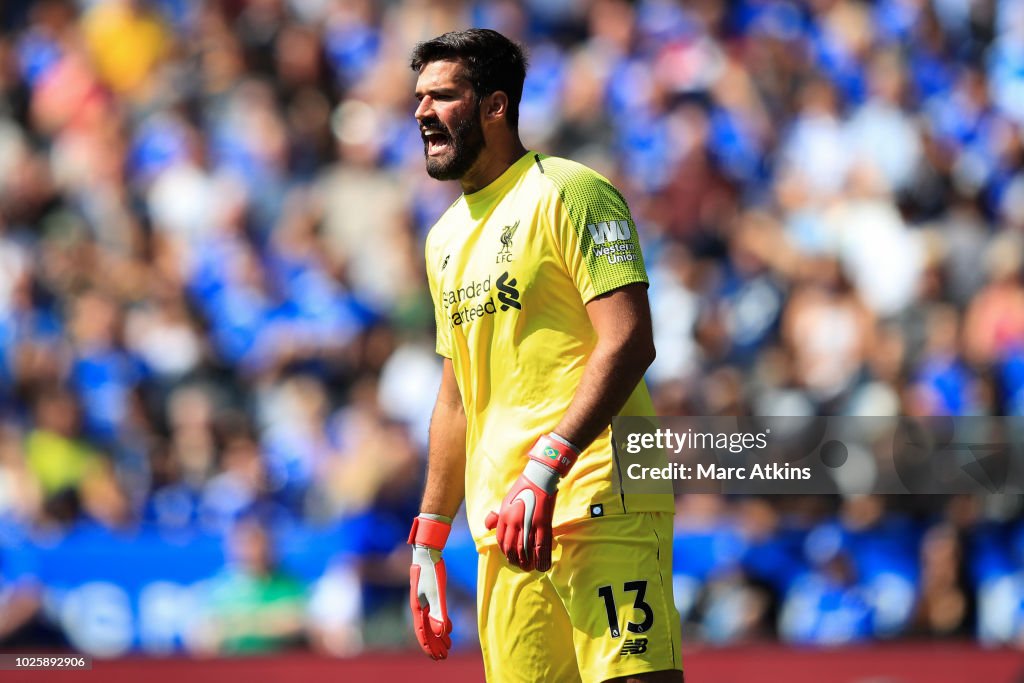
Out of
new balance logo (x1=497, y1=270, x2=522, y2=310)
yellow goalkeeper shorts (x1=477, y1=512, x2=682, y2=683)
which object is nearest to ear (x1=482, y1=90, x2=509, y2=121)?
new balance logo (x1=497, y1=270, x2=522, y2=310)

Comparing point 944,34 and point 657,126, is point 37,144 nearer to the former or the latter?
point 657,126

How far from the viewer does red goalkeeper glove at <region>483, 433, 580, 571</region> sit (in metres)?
4.28

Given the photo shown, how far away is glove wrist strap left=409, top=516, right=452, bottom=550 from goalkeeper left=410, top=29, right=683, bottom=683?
3cm

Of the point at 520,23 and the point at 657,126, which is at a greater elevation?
the point at 520,23

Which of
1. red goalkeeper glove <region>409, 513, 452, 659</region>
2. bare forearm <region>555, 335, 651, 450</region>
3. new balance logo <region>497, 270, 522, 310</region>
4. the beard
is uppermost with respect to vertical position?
the beard

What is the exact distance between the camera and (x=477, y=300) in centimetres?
475

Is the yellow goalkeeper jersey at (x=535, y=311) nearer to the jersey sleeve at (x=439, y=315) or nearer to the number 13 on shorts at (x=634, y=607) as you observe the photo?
the jersey sleeve at (x=439, y=315)

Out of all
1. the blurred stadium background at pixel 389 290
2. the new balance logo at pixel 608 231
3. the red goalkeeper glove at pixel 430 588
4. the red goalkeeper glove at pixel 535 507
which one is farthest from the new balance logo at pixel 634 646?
the blurred stadium background at pixel 389 290

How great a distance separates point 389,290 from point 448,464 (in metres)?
6.49

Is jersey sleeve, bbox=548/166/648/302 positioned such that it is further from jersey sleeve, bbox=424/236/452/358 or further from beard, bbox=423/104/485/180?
jersey sleeve, bbox=424/236/452/358

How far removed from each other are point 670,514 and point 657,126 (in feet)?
26.2

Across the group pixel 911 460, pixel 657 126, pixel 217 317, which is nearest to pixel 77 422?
pixel 217 317

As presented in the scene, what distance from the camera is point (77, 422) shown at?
10.9 m

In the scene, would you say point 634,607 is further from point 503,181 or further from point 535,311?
point 503,181
